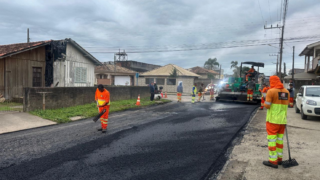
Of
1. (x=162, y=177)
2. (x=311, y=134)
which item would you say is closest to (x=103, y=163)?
(x=162, y=177)

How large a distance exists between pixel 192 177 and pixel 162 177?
51 centimetres

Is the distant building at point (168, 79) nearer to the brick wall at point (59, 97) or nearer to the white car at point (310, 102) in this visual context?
the brick wall at point (59, 97)

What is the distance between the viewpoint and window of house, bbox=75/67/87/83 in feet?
60.4

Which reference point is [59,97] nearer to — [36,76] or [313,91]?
[36,76]

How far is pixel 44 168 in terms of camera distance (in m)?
4.38

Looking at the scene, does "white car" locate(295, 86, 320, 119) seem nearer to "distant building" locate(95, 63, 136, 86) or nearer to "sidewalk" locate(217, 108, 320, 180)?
"sidewalk" locate(217, 108, 320, 180)

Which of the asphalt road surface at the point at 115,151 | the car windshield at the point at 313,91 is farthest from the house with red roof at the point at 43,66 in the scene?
the car windshield at the point at 313,91

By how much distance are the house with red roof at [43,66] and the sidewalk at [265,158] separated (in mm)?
13309

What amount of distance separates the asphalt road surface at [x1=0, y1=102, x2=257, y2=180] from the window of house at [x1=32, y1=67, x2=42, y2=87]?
27.9 feet

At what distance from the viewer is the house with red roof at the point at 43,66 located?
13.9m

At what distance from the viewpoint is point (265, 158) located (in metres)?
4.95

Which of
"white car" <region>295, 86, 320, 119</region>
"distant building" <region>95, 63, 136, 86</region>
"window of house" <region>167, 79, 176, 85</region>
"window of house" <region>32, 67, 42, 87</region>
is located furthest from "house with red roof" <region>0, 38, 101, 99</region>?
"window of house" <region>167, 79, 176, 85</region>

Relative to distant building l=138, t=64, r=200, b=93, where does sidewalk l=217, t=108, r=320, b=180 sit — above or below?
below

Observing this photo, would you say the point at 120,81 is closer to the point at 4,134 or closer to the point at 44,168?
the point at 4,134
